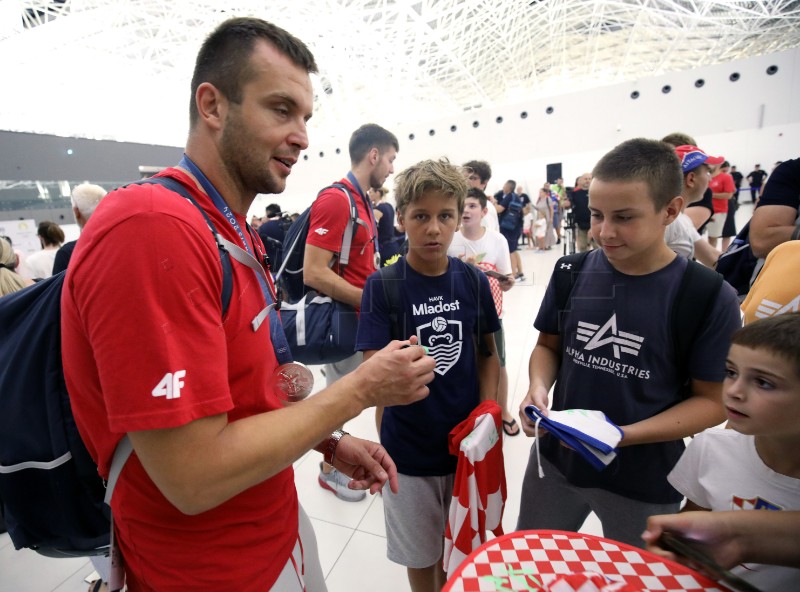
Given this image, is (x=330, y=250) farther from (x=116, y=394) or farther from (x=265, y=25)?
(x=116, y=394)

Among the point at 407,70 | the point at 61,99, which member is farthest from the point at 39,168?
the point at 407,70

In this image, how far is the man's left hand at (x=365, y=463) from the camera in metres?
1.28

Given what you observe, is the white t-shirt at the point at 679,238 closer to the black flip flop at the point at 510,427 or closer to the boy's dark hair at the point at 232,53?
the black flip flop at the point at 510,427

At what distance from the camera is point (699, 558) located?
823 mm

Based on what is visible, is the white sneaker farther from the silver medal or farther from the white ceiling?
the white ceiling

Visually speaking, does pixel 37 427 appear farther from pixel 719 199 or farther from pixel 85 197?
pixel 719 199

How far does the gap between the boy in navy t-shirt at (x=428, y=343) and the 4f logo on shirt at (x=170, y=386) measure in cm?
97

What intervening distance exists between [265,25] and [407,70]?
23231 mm

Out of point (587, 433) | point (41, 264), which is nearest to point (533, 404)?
point (587, 433)

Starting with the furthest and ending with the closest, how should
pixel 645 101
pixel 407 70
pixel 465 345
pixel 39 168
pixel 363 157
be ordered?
pixel 407 70, pixel 39 168, pixel 645 101, pixel 363 157, pixel 465 345

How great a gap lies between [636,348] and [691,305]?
22 cm

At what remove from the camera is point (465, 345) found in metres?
1.67

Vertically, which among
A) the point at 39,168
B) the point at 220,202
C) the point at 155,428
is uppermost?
the point at 39,168

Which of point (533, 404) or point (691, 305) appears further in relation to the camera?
point (533, 404)
